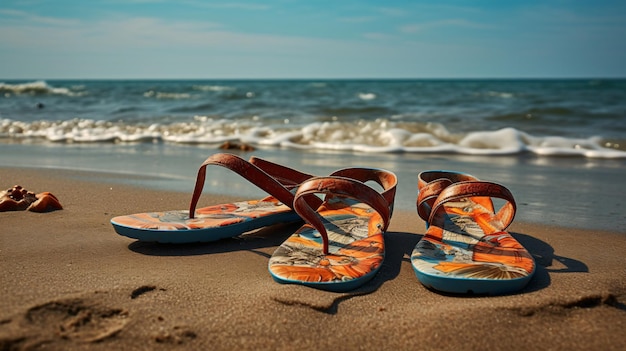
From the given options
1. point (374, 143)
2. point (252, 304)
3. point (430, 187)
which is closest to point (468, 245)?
point (430, 187)

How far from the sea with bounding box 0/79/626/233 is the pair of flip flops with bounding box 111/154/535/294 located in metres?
0.69

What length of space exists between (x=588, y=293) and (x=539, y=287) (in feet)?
0.52

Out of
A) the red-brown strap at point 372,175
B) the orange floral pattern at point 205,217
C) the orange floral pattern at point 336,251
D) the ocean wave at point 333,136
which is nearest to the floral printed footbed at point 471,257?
the orange floral pattern at point 336,251

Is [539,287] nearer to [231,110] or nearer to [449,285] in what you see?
[449,285]

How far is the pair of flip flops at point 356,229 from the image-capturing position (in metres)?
1.91

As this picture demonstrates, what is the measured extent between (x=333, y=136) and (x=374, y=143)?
2.54 feet

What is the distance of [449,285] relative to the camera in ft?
6.10

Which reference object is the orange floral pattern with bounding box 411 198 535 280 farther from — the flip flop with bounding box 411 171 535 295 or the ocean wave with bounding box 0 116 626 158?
the ocean wave with bounding box 0 116 626 158

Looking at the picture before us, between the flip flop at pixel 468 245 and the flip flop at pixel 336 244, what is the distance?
205 mm

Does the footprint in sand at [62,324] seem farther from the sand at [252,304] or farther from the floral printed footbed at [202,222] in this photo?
the floral printed footbed at [202,222]

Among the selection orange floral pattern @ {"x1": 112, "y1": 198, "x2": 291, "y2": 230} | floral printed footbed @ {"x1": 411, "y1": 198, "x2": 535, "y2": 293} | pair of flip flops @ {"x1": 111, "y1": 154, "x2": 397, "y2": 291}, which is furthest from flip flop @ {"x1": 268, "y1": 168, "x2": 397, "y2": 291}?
orange floral pattern @ {"x1": 112, "y1": 198, "x2": 291, "y2": 230}

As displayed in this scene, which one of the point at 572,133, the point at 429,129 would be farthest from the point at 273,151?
the point at 572,133

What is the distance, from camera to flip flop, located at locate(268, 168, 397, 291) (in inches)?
75.4

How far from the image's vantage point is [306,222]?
245cm
